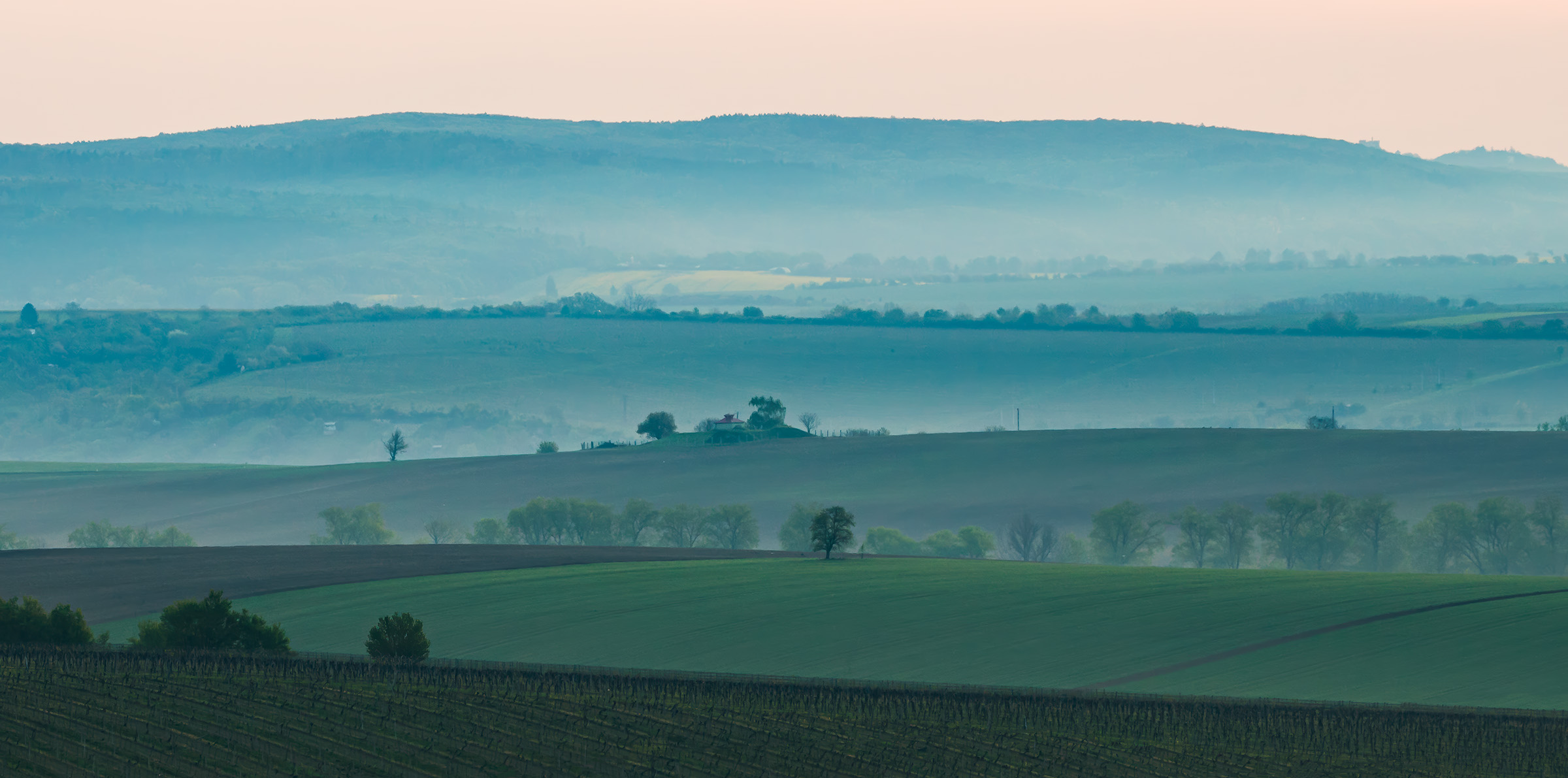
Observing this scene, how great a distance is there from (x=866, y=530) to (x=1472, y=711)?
268 ft

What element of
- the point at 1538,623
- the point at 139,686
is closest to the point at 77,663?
the point at 139,686

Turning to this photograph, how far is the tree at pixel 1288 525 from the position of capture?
129000 mm

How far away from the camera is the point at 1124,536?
136m

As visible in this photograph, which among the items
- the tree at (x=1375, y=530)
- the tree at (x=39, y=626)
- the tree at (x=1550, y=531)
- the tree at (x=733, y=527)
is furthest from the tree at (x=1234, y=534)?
the tree at (x=39, y=626)

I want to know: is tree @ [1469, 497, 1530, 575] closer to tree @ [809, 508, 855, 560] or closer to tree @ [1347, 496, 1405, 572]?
tree @ [1347, 496, 1405, 572]

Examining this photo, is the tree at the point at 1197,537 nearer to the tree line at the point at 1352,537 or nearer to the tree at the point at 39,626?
the tree line at the point at 1352,537

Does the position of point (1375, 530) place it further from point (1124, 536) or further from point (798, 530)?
point (798, 530)

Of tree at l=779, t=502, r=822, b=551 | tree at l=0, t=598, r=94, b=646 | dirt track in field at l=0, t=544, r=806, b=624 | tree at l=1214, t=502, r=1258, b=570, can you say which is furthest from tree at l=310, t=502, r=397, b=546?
tree at l=0, t=598, r=94, b=646

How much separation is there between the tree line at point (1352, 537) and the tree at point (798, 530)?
19.9 m

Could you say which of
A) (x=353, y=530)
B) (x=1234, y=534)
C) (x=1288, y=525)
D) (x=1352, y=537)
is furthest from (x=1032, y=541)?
(x=353, y=530)

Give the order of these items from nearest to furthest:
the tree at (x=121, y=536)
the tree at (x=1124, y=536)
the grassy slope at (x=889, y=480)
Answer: the tree at (x=1124, y=536), the tree at (x=121, y=536), the grassy slope at (x=889, y=480)

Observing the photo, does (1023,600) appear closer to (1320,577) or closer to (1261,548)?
(1320,577)

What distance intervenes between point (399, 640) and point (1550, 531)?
8058cm

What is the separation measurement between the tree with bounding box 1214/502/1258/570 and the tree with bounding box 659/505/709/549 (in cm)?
3541
